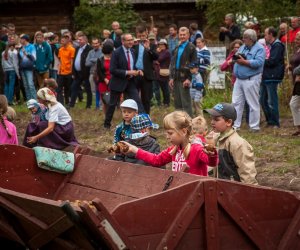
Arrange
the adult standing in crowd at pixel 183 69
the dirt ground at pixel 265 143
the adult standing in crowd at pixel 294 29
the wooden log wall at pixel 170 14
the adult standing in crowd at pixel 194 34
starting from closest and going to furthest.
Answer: the dirt ground at pixel 265 143 < the adult standing in crowd at pixel 183 69 < the adult standing in crowd at pixel 294 29 < the adult standing in crowd at pixel 194 34 < the wooden log wall at pixel 170 14

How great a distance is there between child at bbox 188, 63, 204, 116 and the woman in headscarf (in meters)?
4.46

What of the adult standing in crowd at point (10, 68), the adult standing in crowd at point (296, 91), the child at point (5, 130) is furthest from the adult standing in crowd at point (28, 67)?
the child at point (5, 130)

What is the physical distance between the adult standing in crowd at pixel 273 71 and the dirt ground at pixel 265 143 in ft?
1.20

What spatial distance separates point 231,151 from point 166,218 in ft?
6.19

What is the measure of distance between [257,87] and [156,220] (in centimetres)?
935

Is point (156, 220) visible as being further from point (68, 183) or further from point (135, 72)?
point (135, 72)

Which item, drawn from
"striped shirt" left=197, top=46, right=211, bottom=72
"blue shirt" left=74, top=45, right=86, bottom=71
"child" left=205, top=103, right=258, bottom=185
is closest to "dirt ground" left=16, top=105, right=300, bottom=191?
"blue shirt" left=74, top=45, right=86, bottom=71

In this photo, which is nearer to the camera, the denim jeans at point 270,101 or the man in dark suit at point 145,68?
the denim jeans at point 270,101

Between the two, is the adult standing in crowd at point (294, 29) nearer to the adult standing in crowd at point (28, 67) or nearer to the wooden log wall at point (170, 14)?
the adult standing in crowd at point (28, 67)

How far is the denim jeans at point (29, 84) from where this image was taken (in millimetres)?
22078

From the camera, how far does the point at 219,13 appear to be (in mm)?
26734

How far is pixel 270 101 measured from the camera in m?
15.9

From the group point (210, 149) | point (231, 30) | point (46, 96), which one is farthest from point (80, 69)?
point (210, 149)

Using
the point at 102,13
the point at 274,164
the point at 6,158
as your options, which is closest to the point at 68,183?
the point at 6,158
